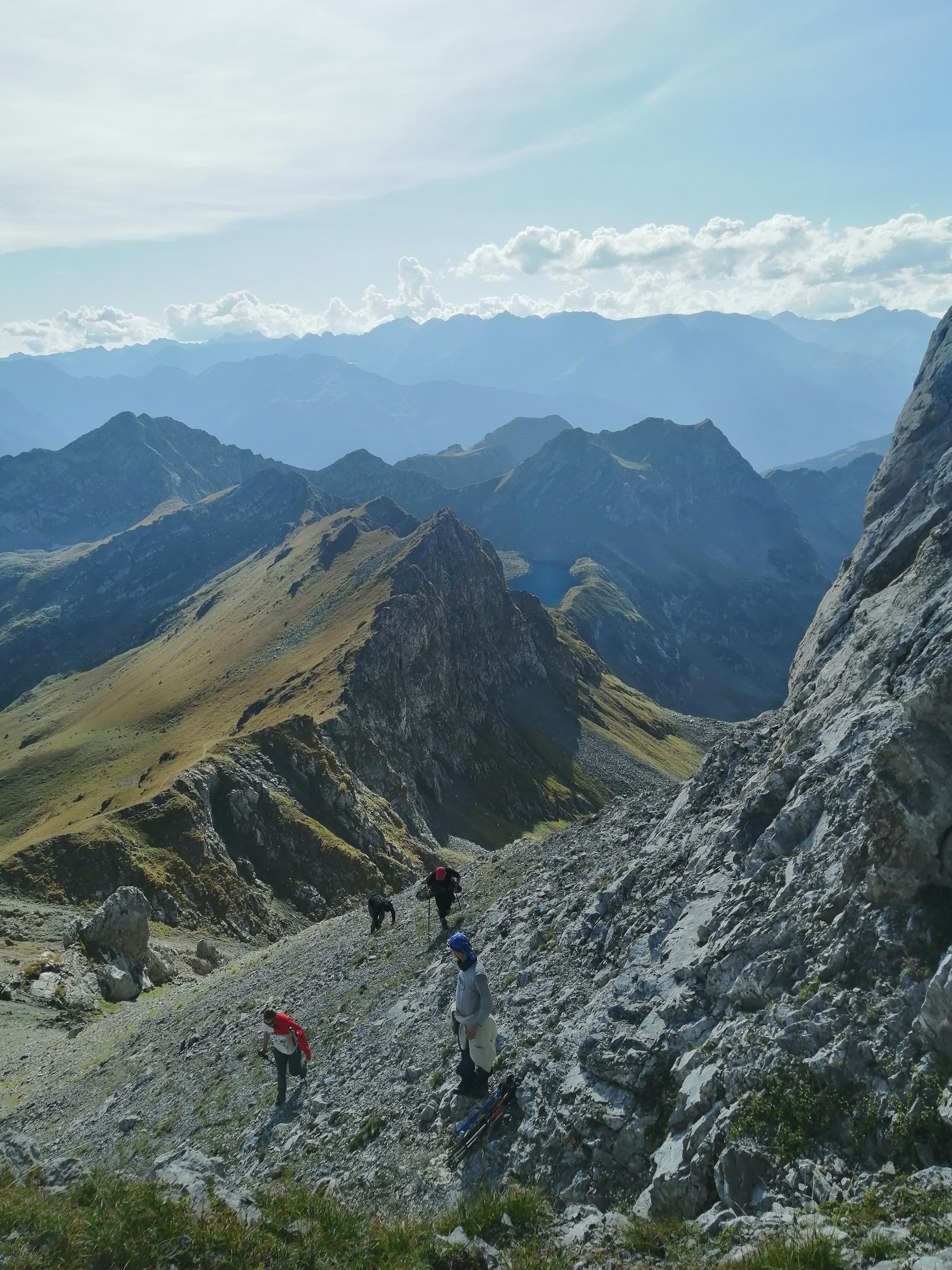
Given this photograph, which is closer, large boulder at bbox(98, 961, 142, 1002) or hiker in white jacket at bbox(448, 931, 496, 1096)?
hiker in white jacket at bbox(448, 931, 496, 1096)

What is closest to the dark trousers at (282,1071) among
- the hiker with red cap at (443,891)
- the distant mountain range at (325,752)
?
the hiker with red cap at (443,891)

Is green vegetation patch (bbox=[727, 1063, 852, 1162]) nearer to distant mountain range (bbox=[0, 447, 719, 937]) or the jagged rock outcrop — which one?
distant mountain range (bbox=[0, 447, 719, 937])

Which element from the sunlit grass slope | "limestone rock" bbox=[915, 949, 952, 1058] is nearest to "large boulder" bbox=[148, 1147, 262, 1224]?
"limestone rock" bbox=[915, 949, 952, 1058]

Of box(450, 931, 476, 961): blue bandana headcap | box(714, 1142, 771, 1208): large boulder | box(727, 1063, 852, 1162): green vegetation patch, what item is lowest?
box(714, 1142, 771, 1208): large boulder

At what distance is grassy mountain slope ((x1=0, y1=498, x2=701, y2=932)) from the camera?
2285 inches

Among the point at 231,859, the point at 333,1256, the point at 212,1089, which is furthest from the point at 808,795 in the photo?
the point at 231,859

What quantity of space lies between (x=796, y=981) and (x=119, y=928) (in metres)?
38.5

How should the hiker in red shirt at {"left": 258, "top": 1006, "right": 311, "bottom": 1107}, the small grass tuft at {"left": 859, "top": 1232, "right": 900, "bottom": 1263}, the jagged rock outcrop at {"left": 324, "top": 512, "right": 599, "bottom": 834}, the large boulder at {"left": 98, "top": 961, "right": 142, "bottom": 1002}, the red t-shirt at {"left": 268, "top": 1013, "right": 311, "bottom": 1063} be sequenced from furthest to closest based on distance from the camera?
the jagged rock outcrop at {"left": 324, "top": 512, "right": 599, "bottom": 834} < the large boulder at {"left": 98, "top": 961, "right": 142, "bottom": 1002} < the red t-shirt at {"left": 268, "top": 1013, "right": 311, "bottom": 1063} < the hiker in red shirt at {"left": 258, "top": 1006, "right": 311, "bottom": 1107} < the small grass tuft at {"left": 859, "top": 1232, "right": 900, "bottom": 1263}

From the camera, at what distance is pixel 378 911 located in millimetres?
30969

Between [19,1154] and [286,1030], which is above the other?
[286,1030]

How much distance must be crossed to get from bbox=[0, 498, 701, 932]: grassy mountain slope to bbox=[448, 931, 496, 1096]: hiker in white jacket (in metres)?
42.2

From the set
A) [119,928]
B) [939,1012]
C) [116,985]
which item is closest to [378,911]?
[116,985]

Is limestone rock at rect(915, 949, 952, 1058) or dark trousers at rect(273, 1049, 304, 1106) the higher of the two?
limestone rock at rect(915, 949, 952, 1058)

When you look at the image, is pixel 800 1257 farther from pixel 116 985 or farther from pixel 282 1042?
pixel 116 985
